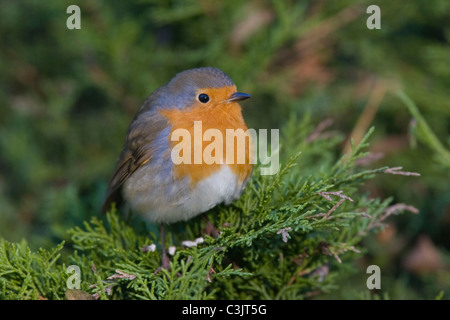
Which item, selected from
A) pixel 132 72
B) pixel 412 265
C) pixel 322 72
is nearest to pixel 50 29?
pixel 132 72

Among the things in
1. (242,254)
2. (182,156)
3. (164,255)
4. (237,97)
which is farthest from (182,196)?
(237,97)

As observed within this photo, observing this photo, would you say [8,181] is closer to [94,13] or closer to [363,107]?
[94,13]

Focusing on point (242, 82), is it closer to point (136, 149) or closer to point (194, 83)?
point (194, 83)

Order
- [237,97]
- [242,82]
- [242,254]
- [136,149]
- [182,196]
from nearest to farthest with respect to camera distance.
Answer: [242,254], [182,196], [237,97], [136,149], [242,82]

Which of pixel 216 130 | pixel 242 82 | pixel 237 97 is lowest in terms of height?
pixel 216 130

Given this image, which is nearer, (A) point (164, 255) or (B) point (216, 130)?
(A) point (164, 255)

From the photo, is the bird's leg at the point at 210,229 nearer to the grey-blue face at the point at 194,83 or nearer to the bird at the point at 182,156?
the bird at the point at 182,156
